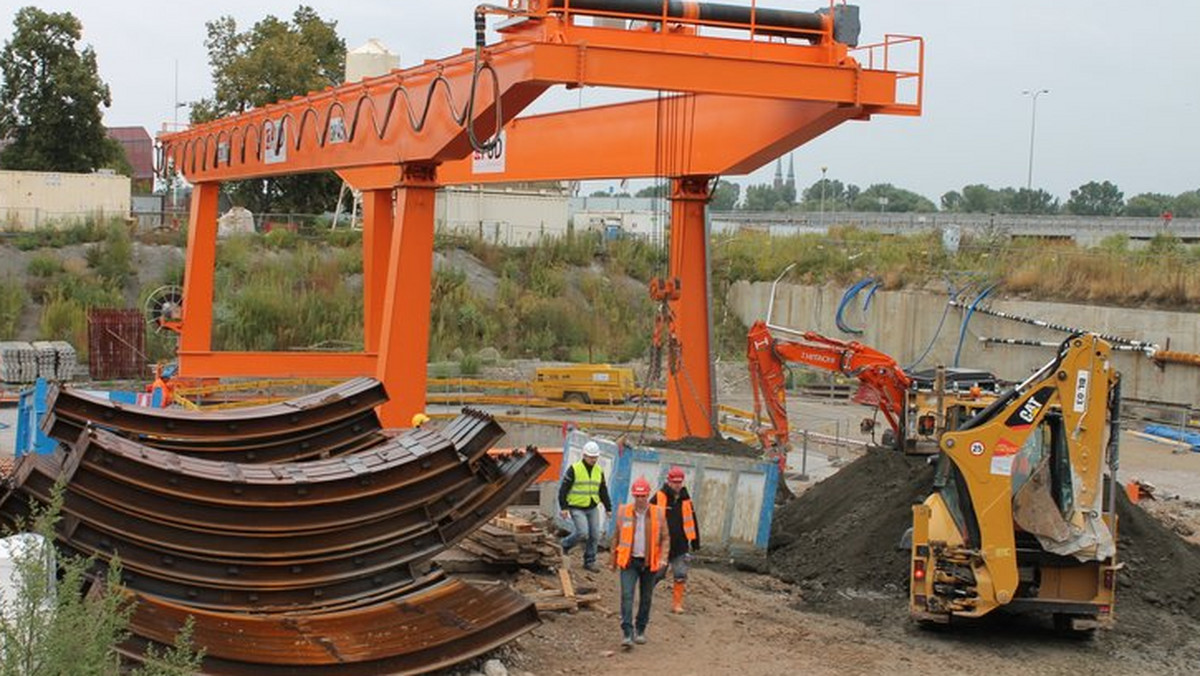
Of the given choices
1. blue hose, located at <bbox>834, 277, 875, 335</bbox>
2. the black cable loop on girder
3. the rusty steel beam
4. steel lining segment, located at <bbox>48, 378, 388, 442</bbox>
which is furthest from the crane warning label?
blue hose, located at <bbox>834, 277, 875, 335</bbox>

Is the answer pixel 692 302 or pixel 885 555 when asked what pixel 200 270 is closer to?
pixel 692 302

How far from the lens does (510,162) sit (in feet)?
79.0

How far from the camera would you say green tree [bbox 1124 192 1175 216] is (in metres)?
122

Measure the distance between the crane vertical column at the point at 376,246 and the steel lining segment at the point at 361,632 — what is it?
13.3 meters

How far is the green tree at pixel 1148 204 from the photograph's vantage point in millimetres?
121688

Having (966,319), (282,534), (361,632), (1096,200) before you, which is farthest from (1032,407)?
(1096,200)

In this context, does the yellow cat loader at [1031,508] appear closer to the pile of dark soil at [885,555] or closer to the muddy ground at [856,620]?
the muddy ground at [856,620]

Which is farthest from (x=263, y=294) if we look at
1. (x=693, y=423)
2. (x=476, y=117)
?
(x=476, y=117)

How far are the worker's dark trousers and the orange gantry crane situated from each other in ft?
19.0

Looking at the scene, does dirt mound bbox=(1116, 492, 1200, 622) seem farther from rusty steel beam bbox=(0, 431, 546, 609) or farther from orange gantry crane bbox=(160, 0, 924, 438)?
rusty steel beam bbox=(0, 431, 546, 609)

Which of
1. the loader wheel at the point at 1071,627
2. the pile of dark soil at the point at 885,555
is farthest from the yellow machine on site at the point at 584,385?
the loader wheel at the point at 1071,627

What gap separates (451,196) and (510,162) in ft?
97.0

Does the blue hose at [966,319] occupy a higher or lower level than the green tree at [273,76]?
lower

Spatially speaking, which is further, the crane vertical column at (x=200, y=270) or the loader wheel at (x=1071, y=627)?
the crane vertical column at (x=200, y=270)
